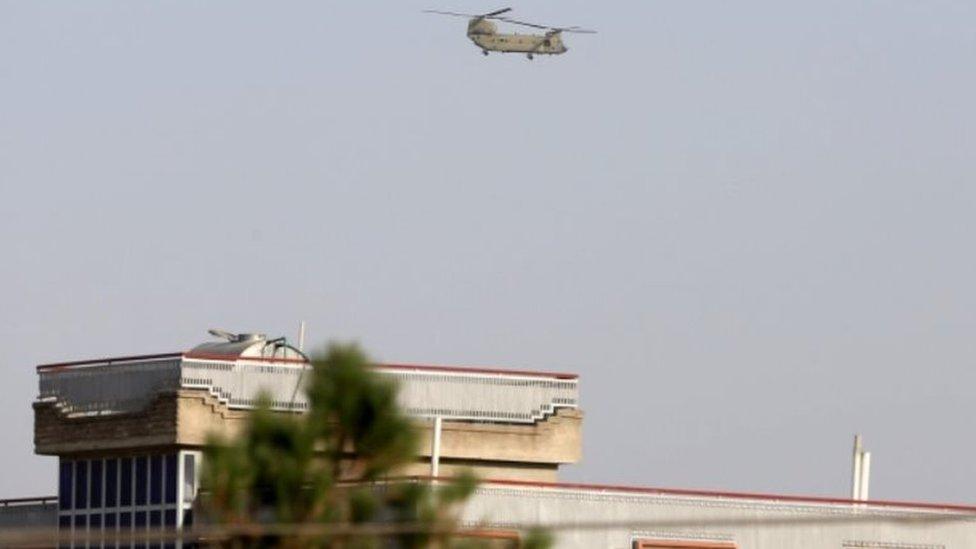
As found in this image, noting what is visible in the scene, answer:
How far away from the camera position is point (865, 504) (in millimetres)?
70125

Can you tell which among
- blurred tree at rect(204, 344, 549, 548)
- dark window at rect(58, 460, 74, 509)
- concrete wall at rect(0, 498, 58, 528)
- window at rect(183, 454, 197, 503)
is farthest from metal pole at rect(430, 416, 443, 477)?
blurred tree at rect(204, 344, 549, 548)

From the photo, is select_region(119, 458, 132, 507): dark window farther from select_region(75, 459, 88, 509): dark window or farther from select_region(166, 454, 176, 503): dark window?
select_region(166, 454, 176, 503): dark window

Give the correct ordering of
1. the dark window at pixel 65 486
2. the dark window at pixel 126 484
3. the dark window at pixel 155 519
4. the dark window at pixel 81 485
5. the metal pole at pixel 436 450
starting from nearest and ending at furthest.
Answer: the metal pole at pixel 436 450 < the dark window at pixel 155 519 < the dark window at pixel 126 484 < the dark window at pixel 81 485 < the dark window at pixel 65 486

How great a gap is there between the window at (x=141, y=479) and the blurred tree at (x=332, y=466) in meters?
35.3

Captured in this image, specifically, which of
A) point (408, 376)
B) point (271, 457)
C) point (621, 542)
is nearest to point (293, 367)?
point (408, 376)

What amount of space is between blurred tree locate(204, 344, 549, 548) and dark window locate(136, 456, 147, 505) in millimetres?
35300

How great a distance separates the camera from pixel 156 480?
74.0m

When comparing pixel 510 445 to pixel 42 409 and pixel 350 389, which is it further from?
pixel 350 389

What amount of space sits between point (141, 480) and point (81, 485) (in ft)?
7.67

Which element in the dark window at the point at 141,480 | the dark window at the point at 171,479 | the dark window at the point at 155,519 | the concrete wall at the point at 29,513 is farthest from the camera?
the concrete wall at the point at 29,513

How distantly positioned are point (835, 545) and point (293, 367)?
45.5ft

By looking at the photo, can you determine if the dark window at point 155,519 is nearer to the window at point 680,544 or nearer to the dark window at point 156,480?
the dark window at point 156,480

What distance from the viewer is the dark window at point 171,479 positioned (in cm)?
7331

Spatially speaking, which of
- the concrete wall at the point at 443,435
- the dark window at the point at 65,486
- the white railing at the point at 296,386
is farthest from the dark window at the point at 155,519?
the dark window at the point at 65,486
